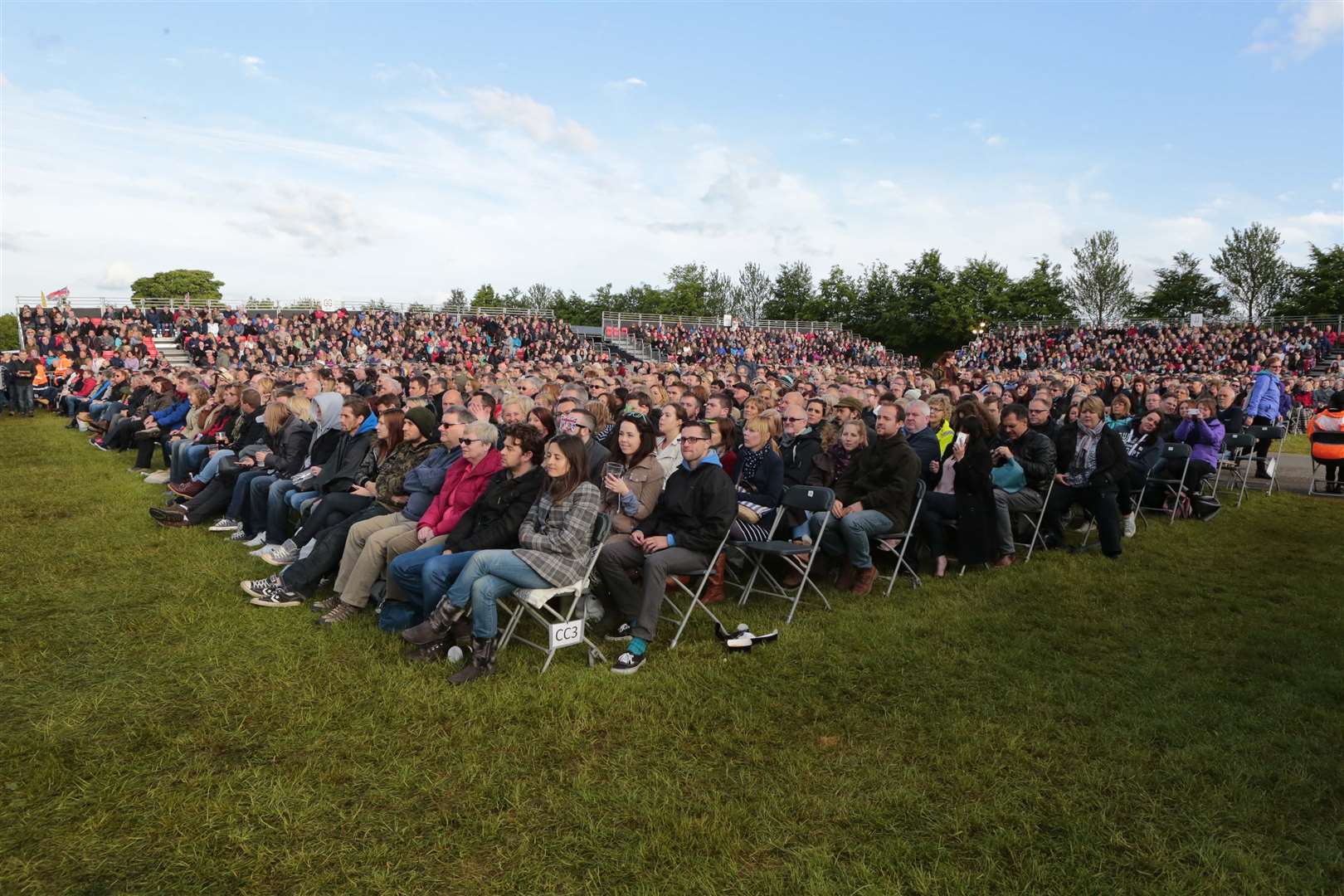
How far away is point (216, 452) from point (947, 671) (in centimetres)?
736

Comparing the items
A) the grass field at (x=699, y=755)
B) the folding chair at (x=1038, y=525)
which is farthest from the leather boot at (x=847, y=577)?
the folding chair at (x=1038, y=525)

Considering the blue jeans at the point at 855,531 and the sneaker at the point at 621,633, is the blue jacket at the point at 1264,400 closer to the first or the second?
the blue jeans at the point at 855,531

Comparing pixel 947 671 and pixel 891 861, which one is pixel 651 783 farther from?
pixel 947 671

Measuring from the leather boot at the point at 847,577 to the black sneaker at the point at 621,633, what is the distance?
184 cm

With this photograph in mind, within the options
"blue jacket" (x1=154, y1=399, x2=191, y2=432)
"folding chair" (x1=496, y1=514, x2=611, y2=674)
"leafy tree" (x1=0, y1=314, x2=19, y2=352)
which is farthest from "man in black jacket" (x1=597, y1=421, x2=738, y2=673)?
"leafy tree" (x1=0, y1=314, x2=19, y2=352)

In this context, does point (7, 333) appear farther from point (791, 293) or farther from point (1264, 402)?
point (1264, 402)

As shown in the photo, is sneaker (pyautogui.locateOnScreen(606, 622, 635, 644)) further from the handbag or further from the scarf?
the scarf

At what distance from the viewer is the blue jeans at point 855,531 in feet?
19.1

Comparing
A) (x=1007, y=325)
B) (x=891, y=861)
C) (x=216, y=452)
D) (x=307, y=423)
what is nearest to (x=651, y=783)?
(x=891, y=861)

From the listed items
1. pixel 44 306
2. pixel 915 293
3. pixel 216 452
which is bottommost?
pixel 216 452

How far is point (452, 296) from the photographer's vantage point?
82.7 meters

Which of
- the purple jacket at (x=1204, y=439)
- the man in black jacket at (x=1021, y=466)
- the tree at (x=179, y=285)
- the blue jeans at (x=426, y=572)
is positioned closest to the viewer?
the blue jeans at (x=426, y=572)

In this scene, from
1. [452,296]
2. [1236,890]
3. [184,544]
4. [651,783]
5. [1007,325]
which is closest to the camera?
[1236,890]

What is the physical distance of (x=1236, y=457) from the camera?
981 cm
